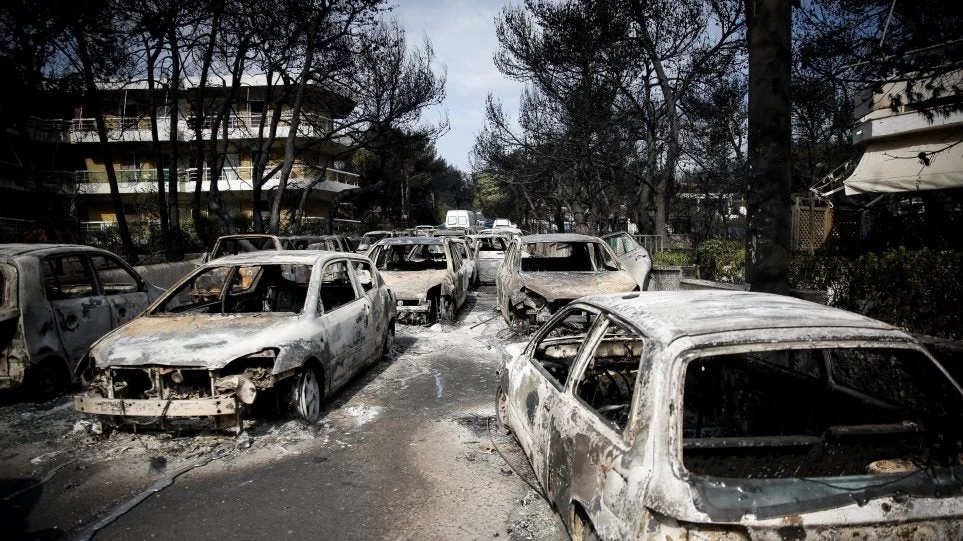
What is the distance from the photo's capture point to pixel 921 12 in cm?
665

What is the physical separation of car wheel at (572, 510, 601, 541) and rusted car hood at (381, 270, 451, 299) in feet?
24.5

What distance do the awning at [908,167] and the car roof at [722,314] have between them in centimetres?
906

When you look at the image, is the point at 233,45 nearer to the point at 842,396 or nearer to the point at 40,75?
the point at 40,75

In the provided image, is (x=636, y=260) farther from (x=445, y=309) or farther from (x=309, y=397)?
(x=309, y=397)

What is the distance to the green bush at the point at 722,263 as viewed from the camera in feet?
42.5

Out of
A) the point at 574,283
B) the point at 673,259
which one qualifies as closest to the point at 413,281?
the point at 574,283

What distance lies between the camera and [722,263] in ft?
43.8

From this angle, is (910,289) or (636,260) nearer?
(910,289)

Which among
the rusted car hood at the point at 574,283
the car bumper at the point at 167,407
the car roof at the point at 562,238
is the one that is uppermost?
the car roof at the point at 562,238

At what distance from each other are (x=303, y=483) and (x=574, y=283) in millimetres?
5573

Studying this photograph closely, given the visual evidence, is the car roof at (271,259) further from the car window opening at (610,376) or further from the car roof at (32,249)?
the car window opening at (610,376)

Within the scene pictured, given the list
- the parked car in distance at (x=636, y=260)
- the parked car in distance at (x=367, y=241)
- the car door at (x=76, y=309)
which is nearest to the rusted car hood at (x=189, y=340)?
the car door at (x=76, y=309)

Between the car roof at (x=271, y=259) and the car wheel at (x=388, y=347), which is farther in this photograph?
the car wheel at (x=388, y=347)

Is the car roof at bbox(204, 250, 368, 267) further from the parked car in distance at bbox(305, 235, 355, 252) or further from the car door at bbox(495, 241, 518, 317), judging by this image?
the parked car in distance at bbox(305, 235, 355, 252)
